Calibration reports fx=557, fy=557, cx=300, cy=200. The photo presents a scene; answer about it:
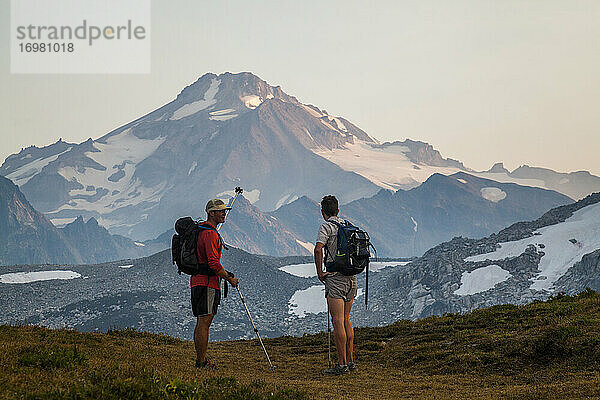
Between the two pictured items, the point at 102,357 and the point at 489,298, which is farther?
the point at 489,298

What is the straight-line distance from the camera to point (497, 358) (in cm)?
1174

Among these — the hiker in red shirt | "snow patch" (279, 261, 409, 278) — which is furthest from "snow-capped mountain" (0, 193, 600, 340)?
the hiker in red shirt

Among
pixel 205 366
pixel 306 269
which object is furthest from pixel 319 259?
pixel 306 269

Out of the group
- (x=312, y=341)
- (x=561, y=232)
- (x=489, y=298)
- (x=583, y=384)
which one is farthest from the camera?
(x=561, y=232)

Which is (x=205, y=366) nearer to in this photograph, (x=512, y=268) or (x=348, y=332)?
(x=348, y=332)

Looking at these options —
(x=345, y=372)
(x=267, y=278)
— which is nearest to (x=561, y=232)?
(x=267, y=278)

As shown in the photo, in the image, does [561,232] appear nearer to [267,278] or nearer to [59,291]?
[267,278]

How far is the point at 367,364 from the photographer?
1354 cm

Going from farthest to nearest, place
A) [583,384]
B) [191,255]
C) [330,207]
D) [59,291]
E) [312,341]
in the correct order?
[59,291] → [312,341] → [330,207] → [191,255] → [583,384]

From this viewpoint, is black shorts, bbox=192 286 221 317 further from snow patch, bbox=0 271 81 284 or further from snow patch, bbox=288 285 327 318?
snow patch, bbox=0 271 81 284

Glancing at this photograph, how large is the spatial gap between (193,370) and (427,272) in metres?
85.5

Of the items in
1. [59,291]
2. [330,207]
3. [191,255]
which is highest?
[330,207]

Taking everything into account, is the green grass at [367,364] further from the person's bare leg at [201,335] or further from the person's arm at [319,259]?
the person's arm at [319,259]

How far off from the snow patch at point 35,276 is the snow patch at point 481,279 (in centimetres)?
8458
